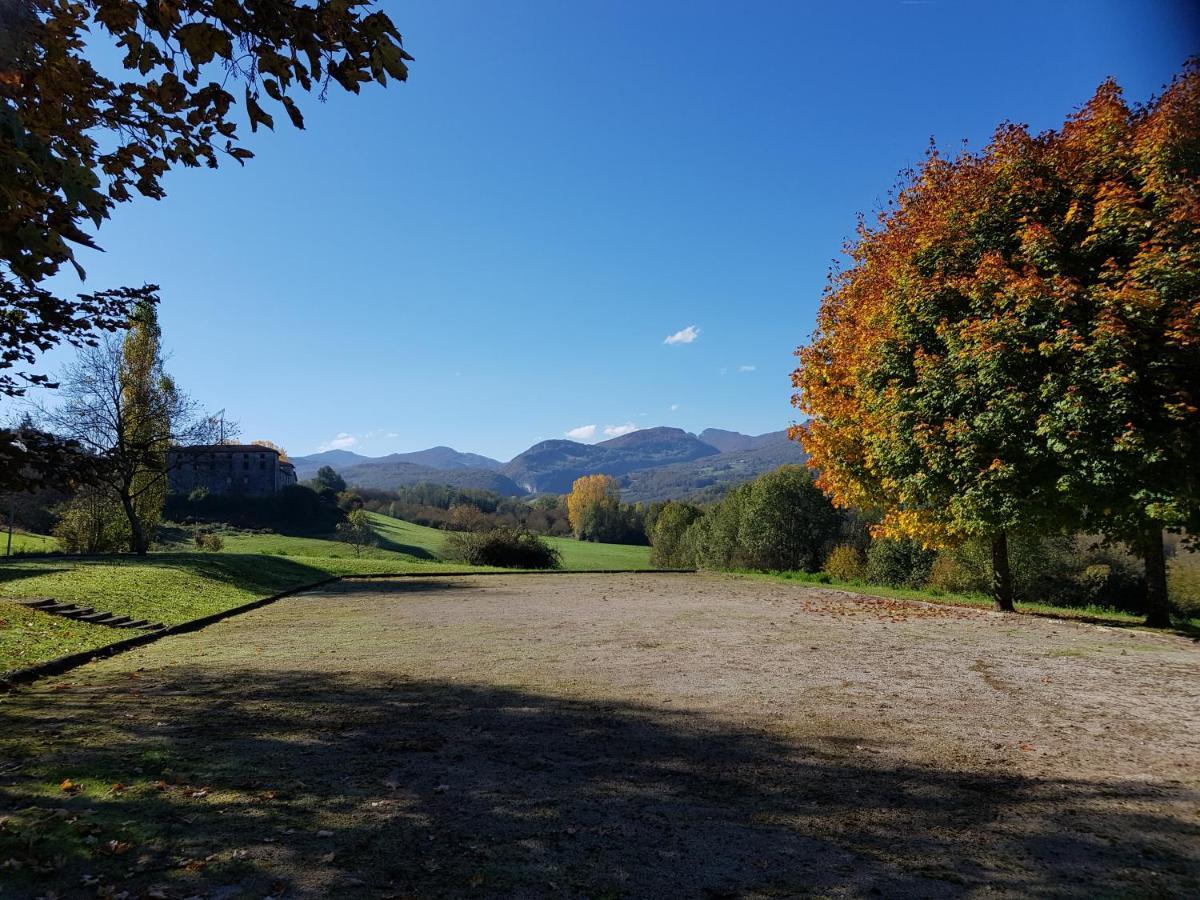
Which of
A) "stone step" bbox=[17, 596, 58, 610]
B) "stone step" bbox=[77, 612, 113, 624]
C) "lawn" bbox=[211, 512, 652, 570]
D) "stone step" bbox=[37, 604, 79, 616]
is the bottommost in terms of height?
"lawn" bbox=[211, 512, 652, 570]

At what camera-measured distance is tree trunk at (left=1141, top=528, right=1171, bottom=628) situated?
14078 mm

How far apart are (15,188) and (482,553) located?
37.0 meters

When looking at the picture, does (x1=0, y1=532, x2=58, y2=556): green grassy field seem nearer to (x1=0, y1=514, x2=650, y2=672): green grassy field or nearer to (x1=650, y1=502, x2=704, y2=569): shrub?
(x1=0, y1=514, x2=650, y2=672): green grassy field

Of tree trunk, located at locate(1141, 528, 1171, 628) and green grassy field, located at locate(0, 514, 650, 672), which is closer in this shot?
green grassy field, located at locate(0, 514, 650, 672)

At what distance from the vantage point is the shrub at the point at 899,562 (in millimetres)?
46969

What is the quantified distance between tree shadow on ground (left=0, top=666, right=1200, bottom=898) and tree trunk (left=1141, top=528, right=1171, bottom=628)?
11850 millimetres

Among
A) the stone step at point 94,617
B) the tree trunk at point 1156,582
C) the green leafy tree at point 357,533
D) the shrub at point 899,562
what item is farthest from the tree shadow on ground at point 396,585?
the green leafy tree at point 357,533

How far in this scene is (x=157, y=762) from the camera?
531 cm

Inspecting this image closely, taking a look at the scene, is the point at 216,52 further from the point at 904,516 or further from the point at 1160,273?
the point at 904,516

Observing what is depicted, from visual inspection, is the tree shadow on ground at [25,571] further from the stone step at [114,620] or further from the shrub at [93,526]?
the shrub at [93,526]

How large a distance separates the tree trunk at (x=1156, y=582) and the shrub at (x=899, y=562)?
33420mm

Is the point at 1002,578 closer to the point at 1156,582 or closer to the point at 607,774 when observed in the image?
the point at 1156,582

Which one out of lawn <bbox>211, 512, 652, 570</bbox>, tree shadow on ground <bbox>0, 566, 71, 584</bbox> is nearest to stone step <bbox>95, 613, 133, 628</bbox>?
tree shadow on ground <bbox>0, 566, 71, 584</bbox>

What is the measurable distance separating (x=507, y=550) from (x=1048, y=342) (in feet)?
104
